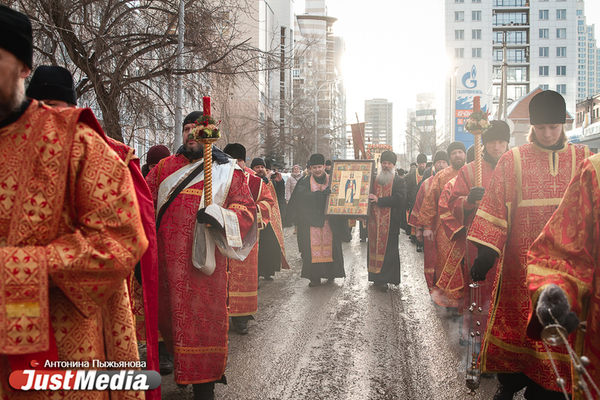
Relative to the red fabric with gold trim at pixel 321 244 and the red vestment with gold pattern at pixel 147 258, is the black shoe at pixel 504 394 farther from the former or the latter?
the red fabric with gold trim at pixel 321 244

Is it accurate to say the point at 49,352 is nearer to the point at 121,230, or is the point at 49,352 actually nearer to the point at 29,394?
the point at 29,394

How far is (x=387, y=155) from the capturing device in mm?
9406

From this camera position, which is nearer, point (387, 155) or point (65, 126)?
point (65, 126)

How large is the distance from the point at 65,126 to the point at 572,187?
2.13m

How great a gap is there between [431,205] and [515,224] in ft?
12.0

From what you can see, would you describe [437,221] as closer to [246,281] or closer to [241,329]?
[246,281]

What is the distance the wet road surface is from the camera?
4.25 meters

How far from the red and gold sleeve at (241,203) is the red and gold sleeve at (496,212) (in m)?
1.70

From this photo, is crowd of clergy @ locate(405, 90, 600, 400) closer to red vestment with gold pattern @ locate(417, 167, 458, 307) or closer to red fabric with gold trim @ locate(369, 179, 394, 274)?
red vestment with gold pattern @ locate(417, 167, 458, 307)

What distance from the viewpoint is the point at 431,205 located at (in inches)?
286

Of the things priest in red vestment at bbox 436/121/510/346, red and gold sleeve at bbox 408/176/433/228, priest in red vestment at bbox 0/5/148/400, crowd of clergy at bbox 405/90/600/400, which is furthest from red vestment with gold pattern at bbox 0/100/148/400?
red and gold sleeve at bbox 408/176/433/228

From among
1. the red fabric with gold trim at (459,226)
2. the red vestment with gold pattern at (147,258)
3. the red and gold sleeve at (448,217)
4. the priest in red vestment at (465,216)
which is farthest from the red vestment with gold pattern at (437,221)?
the red vestment with gold pattern at (147,258)

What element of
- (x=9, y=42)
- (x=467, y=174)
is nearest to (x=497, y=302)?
(x=467, y=174)

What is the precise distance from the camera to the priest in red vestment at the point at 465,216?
5129 mm
